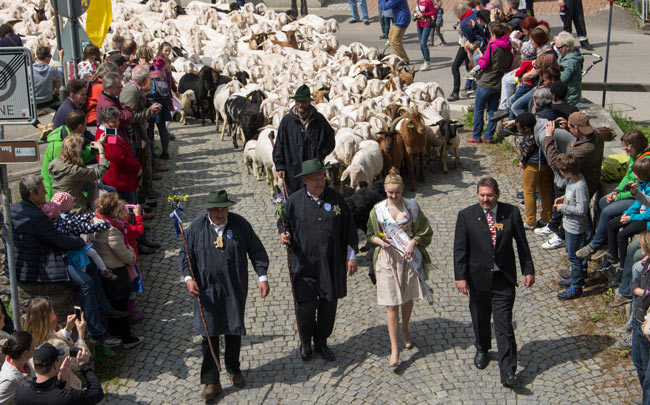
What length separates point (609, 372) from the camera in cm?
740

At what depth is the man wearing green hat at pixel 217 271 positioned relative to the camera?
23.0 feet

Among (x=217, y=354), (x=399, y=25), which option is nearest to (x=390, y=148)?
(x=217, y=354)

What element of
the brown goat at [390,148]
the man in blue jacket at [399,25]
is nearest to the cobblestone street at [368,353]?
the brown goat at [390,148]

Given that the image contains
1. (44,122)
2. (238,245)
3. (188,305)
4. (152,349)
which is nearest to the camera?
(238,245)

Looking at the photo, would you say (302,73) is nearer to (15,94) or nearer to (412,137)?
(412,137)

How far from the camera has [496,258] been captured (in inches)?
281

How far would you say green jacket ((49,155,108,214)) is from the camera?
28.5ft

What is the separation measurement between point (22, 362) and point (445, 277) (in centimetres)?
528

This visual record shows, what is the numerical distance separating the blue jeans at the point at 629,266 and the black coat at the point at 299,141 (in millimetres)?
3775

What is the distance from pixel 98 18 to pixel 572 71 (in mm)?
7558

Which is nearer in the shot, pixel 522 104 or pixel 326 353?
pixel 326 353

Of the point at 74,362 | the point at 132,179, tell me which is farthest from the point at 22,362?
the point at 132,179

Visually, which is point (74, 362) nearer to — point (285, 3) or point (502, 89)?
point (502, 89)

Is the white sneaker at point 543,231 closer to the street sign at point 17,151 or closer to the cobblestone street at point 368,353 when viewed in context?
the cobblestone street at point 368,353
